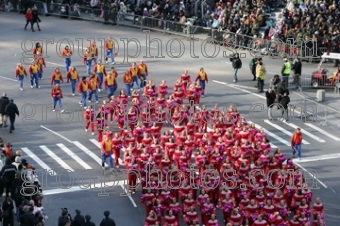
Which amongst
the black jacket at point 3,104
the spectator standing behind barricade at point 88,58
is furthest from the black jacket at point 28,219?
the spectator standing behind barricade at point 88,58

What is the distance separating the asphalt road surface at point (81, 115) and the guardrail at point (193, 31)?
0.69 meters

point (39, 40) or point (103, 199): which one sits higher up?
point (39, 40)

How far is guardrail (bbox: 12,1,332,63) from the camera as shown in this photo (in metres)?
58.0

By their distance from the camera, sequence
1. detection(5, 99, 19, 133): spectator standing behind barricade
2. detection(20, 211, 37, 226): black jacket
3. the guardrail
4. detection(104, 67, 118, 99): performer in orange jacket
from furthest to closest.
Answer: the guardrail < detection(104, 67, 118, 99): performer in orange jacket < detection(5, 99, 19, 133): spectator standing behind barricade < detection(20, 211, 37, 226): black jacket

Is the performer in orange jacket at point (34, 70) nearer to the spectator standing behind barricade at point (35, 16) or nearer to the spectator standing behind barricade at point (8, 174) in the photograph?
the spectator standing behind barricade at point (35, 16)

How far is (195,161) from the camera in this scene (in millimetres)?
40875

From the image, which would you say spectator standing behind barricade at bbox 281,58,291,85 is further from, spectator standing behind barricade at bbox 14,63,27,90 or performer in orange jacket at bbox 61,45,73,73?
spectator standing behind barricade at bbox 14,63,27,90

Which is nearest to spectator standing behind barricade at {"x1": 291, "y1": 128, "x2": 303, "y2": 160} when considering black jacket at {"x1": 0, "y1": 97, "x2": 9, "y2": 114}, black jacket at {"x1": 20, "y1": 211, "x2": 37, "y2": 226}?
black jacket at {"x1": 0, "y1": 97, "x2": 9, "y2": 114}

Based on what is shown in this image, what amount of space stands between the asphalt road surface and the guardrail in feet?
2.27

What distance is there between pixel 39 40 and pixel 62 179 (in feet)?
70.9

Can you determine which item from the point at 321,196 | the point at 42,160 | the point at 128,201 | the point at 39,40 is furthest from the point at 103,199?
the point at 39,40

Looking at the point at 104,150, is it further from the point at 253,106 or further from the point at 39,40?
the point at 39,40

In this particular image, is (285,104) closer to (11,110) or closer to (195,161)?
(195,161)

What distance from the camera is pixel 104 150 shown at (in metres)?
41.8
